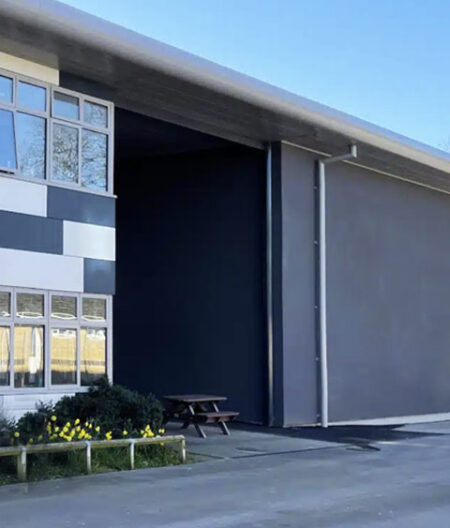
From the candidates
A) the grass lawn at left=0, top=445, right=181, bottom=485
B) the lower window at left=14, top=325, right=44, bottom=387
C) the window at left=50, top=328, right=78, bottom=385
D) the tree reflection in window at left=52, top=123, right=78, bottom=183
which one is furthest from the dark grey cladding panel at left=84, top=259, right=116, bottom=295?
the grass lawn at left=0, top=445, right=181, bottom=485

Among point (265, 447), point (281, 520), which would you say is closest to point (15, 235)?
point (265, 447)

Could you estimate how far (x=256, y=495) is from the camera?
380 inches

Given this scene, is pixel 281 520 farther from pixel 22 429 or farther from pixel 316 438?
pixel 316 438

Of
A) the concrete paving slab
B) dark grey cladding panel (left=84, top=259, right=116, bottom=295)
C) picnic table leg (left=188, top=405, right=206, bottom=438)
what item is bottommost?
the concrete paving slab

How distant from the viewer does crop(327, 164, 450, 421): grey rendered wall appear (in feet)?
60.4

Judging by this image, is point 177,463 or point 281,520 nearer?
point 281,520

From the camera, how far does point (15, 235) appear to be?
12.6 meters

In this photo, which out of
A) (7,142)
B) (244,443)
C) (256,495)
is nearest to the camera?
(256,495)

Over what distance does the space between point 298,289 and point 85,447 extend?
7.45 meters

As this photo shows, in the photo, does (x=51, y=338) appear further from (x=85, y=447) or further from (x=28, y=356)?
(x=85, y=447)

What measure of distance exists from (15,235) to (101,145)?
2299 millimetres

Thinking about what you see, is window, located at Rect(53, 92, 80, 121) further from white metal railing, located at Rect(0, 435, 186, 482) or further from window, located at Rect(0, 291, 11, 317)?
white metal railing, located at Rect(0, 435, 186, 482)

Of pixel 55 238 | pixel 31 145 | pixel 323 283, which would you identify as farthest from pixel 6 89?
pixel 323 283

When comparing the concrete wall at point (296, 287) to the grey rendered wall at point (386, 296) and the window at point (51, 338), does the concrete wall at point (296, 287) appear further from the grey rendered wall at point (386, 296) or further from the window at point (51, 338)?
the window at point (51, 338)
